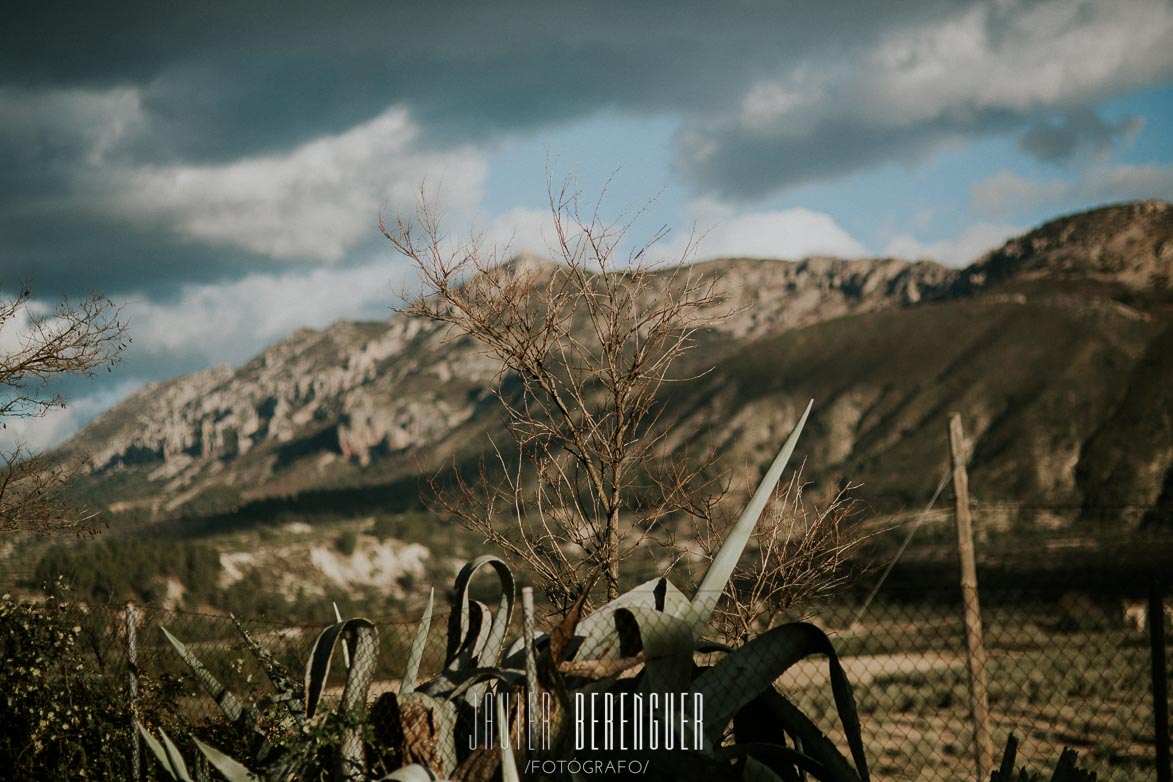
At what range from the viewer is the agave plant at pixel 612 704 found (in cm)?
411

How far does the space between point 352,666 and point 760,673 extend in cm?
202

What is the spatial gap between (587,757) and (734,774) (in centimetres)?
61

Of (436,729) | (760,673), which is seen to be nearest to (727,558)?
(760,673)

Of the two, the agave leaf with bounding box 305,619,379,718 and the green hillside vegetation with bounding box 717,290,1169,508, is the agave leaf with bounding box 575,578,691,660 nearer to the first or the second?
the agave leaf with bounding box 305,619,379,718

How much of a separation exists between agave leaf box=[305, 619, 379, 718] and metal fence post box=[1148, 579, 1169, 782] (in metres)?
3.85

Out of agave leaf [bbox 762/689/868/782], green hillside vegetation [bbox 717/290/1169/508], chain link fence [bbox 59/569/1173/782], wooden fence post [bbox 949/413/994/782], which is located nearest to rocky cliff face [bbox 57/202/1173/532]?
green hillside vegetation [bbox 717/290/1169/508]

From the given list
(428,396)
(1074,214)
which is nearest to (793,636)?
(1074,214)

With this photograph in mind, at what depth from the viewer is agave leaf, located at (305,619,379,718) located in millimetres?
4621

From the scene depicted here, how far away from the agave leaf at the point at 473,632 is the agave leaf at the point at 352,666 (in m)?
0.42

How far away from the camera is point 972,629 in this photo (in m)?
5.62

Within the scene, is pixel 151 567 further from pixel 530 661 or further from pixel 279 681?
pixel 530 661

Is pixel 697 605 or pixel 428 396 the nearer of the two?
pixel 697 605

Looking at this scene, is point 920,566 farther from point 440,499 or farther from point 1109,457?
point 440,499

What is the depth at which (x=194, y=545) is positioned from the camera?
179ft
